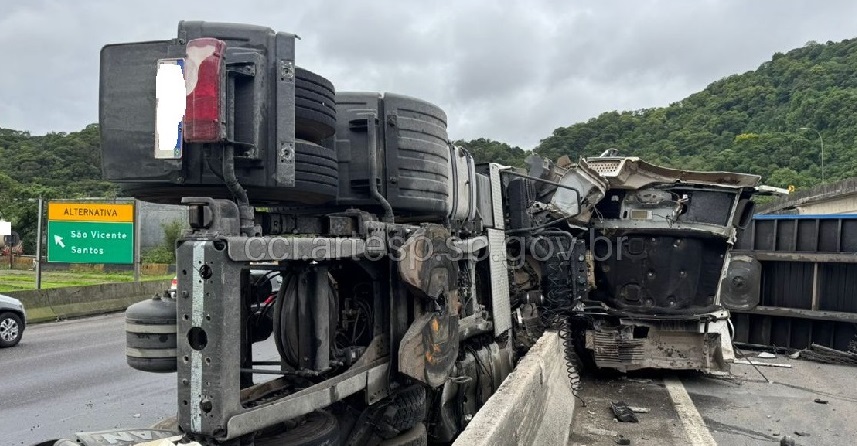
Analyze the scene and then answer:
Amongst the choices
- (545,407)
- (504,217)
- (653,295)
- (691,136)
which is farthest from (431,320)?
(691,136)

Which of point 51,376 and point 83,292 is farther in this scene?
point 83,292

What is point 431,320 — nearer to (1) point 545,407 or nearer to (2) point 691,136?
(1) point 545,407

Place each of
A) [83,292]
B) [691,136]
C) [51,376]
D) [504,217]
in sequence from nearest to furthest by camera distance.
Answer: [504,217], [51,376], [83,292], [691,136]

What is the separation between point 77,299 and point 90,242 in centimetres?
177

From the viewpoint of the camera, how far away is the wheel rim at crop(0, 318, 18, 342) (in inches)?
425

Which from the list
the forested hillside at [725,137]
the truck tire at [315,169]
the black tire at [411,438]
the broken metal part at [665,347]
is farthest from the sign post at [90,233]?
the forested hillside at [725,137]

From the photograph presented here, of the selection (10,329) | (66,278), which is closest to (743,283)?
(10,329)

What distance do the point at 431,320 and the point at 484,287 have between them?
1.88m

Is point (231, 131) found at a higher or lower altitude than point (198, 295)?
higher

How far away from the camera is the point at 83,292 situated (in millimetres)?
16266

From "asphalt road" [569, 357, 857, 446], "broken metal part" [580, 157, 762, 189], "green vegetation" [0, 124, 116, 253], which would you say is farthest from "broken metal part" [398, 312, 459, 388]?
"green vegetation" [0, 124, 116, 253]

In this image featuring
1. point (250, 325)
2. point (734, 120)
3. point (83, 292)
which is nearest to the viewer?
point (250, 325)

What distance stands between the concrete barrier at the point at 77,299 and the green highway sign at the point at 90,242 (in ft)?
2.82

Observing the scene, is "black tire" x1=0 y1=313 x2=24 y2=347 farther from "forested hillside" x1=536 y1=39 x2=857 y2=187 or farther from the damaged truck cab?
A: "forested hillside" x1=536 y1=39 x2=857 y2=187
